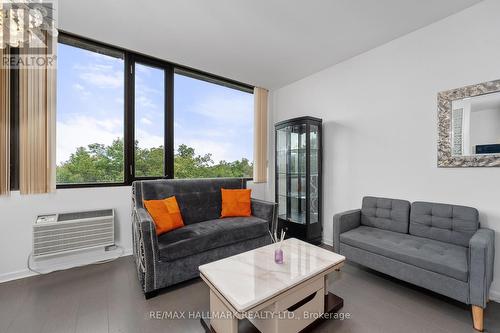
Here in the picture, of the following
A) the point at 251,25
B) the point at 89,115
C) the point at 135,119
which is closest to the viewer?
the point at 251,25

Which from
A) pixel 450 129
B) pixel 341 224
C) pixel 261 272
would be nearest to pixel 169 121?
pixel 261 272

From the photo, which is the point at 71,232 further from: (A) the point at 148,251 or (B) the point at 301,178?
(B) the point at 301,178

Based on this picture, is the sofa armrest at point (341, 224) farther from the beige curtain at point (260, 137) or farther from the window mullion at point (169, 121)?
the window mullion at point (169, 121)

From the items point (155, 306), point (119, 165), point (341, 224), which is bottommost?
point (155, 306)

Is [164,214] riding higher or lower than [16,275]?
higher

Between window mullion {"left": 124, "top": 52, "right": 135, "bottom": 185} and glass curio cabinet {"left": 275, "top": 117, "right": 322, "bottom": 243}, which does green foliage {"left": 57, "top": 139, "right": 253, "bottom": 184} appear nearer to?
window mullion {"left": 124, "top": 52, "right": 135, "bottom": 185}

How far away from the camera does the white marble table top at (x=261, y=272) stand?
1226 millimetres

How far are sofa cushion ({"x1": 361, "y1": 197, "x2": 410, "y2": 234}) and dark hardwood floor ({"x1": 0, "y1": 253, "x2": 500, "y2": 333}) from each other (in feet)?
1.87

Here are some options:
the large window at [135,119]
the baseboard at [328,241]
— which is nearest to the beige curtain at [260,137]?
the large window at [135,119]

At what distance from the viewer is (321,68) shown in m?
3.33

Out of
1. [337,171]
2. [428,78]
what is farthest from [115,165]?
[428,78]

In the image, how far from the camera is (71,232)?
2.33 m

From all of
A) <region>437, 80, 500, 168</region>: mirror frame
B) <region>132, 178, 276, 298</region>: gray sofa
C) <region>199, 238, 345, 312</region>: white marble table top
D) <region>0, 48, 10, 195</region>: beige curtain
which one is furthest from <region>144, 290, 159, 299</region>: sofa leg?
<region>437, 80, 500, 168</region>: mirror frame

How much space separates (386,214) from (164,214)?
2565 mm
